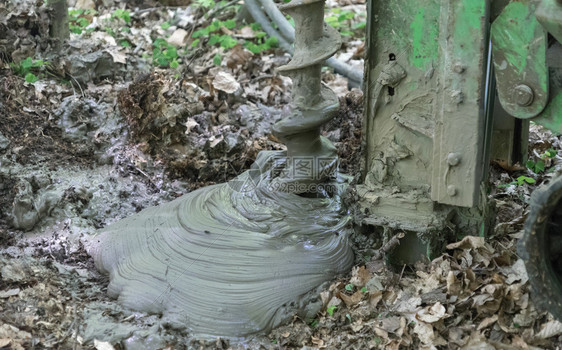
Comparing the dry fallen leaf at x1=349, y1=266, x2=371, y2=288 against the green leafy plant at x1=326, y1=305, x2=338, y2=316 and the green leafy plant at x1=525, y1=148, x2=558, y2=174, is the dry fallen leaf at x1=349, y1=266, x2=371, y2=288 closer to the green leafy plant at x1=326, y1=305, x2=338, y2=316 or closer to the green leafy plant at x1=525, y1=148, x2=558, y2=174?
the green leafy plant at x1=326, y1=305, x2=338, y2=316

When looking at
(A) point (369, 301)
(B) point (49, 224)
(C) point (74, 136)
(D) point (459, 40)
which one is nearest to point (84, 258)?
(B) point (49, 224)

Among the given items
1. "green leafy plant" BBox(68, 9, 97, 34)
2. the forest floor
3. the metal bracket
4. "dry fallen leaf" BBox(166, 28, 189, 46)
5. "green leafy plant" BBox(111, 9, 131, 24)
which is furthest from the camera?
"green leafy plant" BBox(111, 9, 131, 24)

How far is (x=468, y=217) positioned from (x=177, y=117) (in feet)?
8.00

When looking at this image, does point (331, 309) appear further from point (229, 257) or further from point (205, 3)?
point (205, 3)

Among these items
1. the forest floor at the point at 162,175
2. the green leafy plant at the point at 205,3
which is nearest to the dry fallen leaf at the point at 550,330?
the forest floor at the point at 162,175

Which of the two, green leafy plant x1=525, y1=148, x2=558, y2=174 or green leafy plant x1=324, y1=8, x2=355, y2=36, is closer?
green leafy plant x1=525, y1=148, x2=558, y2=174

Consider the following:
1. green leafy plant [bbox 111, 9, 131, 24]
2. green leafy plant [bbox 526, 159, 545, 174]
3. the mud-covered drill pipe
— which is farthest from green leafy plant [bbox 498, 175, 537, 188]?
green leafy plant [bbox 111, 9, 131, 24]

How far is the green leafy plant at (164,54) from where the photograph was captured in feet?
22.8

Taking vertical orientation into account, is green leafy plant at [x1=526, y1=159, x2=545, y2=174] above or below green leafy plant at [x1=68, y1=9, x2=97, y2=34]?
below

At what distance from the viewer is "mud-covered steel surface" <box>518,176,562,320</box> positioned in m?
2.84

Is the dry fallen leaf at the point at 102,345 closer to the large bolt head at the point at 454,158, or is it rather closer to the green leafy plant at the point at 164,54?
the large bolt head at the point at 454,158

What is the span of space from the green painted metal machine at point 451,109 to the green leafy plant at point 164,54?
350cm

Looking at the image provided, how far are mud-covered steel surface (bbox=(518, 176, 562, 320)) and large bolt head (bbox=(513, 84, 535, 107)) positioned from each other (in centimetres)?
49

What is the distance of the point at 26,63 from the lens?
5945 mm
